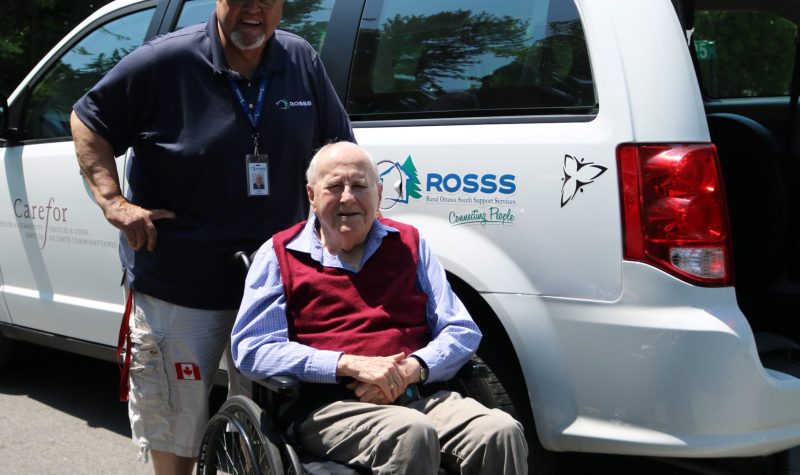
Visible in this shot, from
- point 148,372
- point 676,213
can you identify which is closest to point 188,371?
point 148,372

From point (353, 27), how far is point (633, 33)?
1131 mm

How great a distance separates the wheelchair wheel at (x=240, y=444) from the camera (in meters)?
2.55

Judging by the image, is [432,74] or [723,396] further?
[432,74]

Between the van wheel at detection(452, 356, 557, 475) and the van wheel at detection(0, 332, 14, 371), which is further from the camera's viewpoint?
the van wheel at detection(0, 332, 14, 371)

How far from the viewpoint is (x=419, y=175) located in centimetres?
335

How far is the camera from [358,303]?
9.21 ft

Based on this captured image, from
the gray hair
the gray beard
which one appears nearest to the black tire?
the gray hair

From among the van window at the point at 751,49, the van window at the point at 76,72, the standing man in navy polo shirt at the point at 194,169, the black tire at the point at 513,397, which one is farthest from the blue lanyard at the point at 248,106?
the van window at the point at 751,49

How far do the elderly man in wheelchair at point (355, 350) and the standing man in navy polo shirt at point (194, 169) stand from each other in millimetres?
250

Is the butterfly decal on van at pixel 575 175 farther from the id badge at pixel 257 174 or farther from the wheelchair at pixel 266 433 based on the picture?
the id badge at pixel 257 174

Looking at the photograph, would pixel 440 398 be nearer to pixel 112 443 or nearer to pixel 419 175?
pixel 419 175

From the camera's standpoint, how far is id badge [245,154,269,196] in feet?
9.98

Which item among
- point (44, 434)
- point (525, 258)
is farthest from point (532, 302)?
point (44, 434)

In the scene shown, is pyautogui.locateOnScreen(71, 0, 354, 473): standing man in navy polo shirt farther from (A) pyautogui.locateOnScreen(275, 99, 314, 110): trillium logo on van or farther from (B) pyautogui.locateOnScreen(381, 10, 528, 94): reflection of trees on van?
(B) pyautogui.locateOnScreen(381, 10, 528, 94): reflection of trees on van
